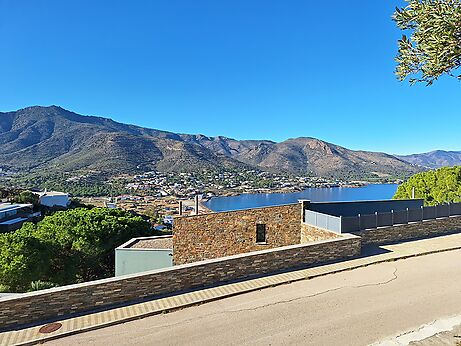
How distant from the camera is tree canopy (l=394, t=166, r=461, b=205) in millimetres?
28438

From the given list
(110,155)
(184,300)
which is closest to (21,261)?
(184,300)

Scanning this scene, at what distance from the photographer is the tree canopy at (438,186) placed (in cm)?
2844

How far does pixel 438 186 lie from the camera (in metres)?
29.7

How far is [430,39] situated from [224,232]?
10.4m

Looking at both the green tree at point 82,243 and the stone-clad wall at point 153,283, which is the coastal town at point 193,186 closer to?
the green tree at point 82,243

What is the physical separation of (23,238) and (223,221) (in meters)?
10.8

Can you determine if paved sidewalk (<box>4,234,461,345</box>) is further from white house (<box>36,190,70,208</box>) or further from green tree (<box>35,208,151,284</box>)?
white house (<box>36,190,70,208</box>)

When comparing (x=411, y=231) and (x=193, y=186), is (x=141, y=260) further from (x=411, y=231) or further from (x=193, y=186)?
(x=193, y=186)

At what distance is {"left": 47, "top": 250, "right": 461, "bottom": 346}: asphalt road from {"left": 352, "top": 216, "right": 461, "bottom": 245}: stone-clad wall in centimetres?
365

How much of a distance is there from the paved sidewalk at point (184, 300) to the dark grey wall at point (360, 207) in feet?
15.5

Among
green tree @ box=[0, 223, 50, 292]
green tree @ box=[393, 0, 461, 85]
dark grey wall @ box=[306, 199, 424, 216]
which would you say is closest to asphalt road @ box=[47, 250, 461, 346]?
green tree @ box=[393, 0, 461, 85]

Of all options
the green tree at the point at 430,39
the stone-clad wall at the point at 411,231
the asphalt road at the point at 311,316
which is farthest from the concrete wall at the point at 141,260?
the green tree at the point at 430,39

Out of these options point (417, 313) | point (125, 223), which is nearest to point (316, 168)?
point (125, 223)

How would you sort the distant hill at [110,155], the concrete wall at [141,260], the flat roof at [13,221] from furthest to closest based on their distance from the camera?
1. the distant hill at [110,155]
2. the flat roof at [13,221]
3. the concrete wall at [141,260]
